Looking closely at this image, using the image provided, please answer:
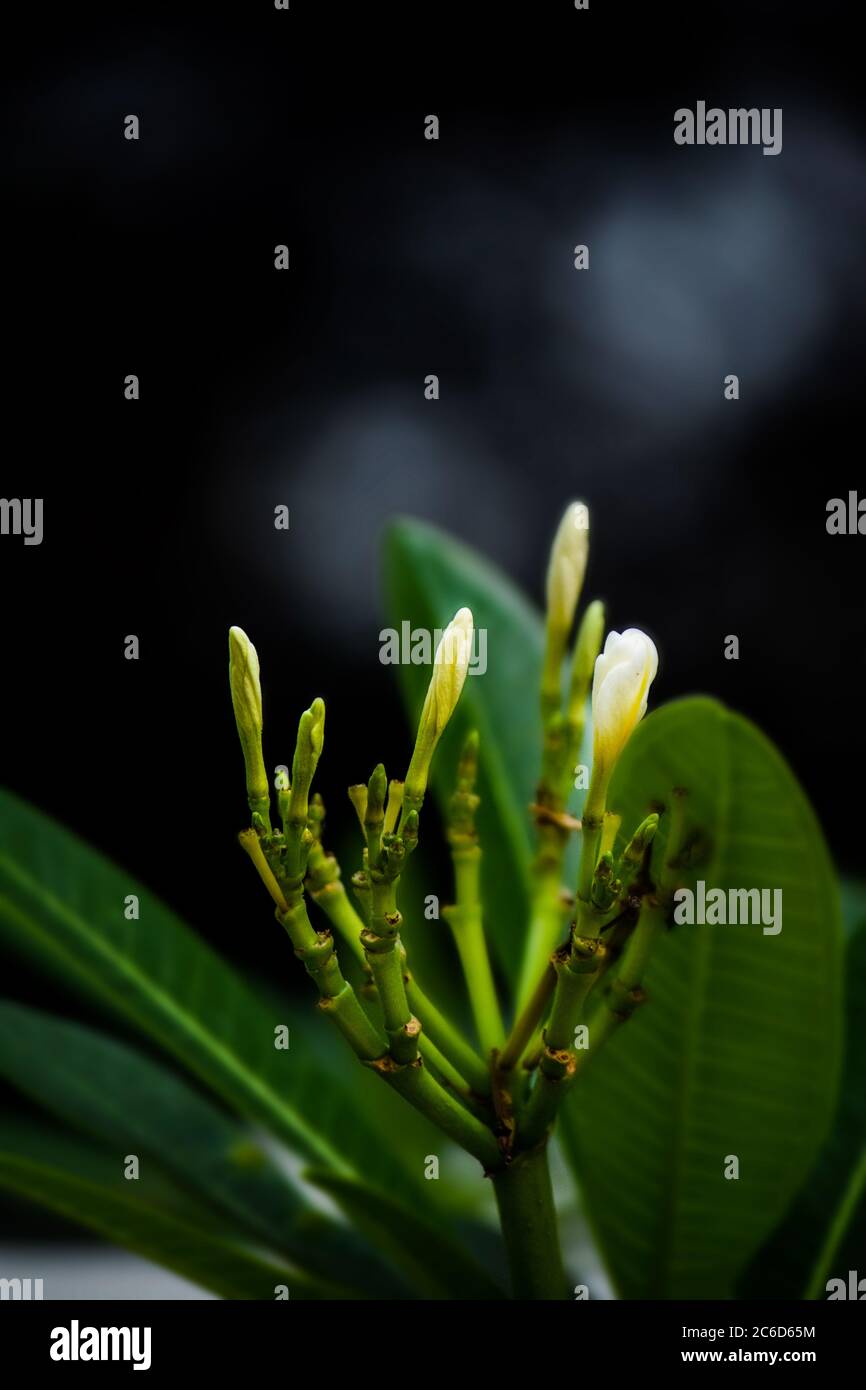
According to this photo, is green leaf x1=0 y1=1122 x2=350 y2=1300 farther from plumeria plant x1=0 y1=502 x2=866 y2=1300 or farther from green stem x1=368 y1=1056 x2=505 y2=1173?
green stem x1=368 y1=1056 x2=505 y2=1173

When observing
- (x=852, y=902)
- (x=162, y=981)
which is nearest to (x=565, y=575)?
(x=162, y=981)

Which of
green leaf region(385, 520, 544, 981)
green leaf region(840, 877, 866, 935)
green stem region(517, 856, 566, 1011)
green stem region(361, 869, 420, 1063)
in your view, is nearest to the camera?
green stem region(361, 869, 420, 1063)

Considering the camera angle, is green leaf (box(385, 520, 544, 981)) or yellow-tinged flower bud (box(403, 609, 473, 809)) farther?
green leaf (box(385, 520, 544, 981))

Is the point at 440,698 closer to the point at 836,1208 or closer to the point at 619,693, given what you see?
the point at 619,693

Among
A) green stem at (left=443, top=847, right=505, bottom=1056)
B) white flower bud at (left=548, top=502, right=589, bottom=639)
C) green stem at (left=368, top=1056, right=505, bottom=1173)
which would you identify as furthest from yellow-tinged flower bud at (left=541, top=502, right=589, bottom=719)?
green stem at (left=368, top=1056, right=505, bottom=1173)

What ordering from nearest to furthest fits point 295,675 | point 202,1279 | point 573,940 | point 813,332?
1. point 573,940
2. point 202,1279
3. point 295,675
4. point 813,332

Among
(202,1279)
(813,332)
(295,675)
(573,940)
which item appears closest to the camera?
(573,940)

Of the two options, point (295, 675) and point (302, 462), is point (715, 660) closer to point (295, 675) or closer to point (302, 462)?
point (295, 675)
